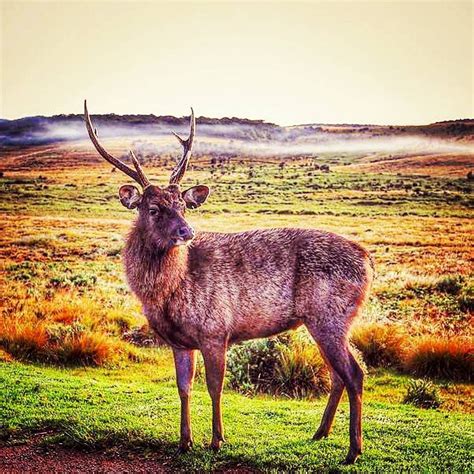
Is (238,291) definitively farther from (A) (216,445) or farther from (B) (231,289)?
(A) (216,445)

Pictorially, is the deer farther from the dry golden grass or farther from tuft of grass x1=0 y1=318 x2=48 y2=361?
the dry golden grass

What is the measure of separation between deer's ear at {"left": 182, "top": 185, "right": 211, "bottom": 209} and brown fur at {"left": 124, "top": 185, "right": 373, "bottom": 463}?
2.2 inches

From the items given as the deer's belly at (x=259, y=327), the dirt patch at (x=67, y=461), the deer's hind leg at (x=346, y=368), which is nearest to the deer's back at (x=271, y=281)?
the deer's belly at (x=259, y=327)

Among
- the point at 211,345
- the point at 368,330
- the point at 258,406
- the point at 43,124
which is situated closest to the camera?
the point at 211,345

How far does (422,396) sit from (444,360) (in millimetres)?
2046

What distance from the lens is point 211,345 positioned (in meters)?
6.46

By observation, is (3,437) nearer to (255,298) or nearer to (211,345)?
(211,345)

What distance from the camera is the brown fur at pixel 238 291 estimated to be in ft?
21.3

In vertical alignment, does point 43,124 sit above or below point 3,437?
above

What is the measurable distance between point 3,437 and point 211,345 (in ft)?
9.52

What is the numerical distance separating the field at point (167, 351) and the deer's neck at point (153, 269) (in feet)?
5.74

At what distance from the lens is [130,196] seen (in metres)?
6.76

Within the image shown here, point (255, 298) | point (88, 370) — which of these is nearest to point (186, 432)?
point (255, 298)

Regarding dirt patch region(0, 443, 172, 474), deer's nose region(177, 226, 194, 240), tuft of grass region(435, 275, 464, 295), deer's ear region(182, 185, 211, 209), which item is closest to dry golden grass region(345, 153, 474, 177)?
tuft of grass region(435, 275, 464, 295)
